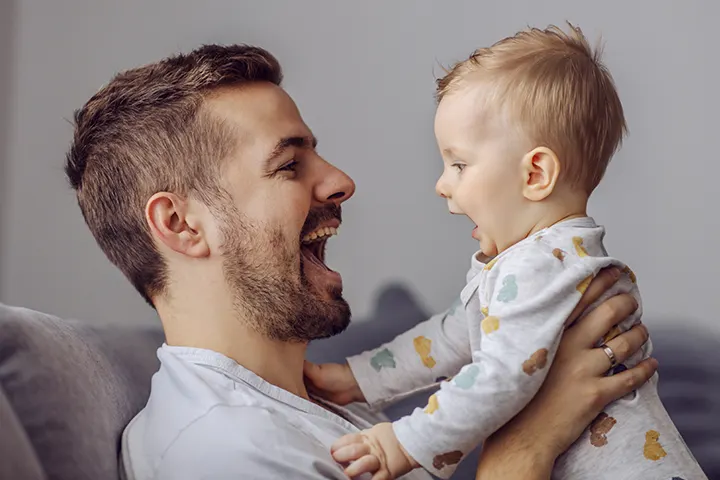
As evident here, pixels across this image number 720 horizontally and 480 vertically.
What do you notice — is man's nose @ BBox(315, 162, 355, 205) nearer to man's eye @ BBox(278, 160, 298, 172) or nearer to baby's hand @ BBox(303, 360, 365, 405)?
man's eye @ BBox(278, 160, 298, 172)

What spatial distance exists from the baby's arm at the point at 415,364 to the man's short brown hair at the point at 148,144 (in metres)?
0.41

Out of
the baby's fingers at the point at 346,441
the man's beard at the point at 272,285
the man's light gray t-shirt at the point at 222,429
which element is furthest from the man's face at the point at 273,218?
the baby's fingers at the point at 346,441

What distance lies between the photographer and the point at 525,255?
3.90 ft

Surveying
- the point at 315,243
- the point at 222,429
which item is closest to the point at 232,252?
the point at 315,243

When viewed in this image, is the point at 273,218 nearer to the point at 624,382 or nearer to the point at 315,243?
the point at 315,243

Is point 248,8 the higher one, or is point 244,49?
point 248,8

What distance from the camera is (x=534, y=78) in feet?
4.16

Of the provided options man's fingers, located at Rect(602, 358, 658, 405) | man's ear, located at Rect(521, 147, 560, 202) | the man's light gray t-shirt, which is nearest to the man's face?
the man's light gray t-shirt

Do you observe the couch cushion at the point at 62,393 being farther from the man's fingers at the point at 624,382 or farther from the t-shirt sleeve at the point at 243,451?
the man's fingers at the point at 624,382

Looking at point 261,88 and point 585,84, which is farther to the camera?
point 261,88

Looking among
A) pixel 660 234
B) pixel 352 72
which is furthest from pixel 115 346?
pixel 660 234

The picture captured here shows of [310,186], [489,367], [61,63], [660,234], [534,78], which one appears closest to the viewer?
[489,367]

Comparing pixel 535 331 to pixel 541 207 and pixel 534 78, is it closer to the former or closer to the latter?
pixel 541 207

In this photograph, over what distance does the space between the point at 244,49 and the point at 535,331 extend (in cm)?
68
